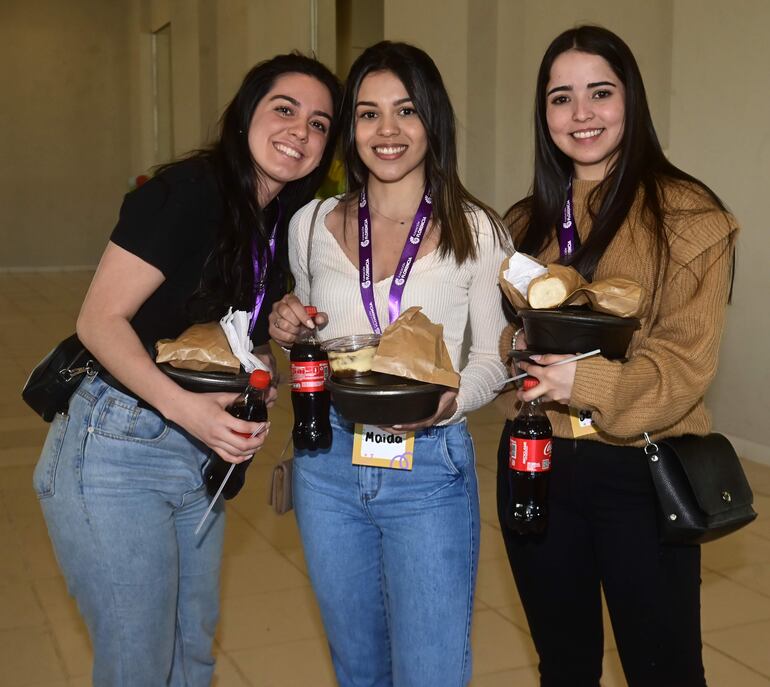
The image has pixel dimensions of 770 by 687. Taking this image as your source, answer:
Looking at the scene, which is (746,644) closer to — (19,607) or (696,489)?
(696,489)

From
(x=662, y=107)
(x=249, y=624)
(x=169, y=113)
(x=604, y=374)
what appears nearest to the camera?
(x=604, y=374)

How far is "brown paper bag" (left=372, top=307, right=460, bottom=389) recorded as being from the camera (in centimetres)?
189

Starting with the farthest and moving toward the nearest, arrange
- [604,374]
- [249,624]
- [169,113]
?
[169,113] → [249,624] → [604,374]

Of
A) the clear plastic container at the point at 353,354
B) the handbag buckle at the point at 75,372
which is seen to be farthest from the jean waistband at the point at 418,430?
the handbag buckle at the point at 75,372

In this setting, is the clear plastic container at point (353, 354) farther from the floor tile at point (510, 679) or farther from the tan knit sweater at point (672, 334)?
the floor tile at point (510, 679)

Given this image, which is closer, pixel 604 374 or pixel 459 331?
pixel 604 374

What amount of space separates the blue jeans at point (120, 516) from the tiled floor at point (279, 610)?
1.19 meters

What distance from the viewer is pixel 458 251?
82.9 inches

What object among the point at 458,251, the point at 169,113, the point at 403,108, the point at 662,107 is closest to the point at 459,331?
the point at 458,251

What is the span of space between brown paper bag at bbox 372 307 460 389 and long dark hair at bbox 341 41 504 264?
0.83 feet

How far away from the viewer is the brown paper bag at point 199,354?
6.46 ft

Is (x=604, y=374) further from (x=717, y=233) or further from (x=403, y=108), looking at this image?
(x=403, y=108)

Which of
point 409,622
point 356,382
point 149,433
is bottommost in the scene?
point 409,622

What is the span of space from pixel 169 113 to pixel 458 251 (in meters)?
15.1
